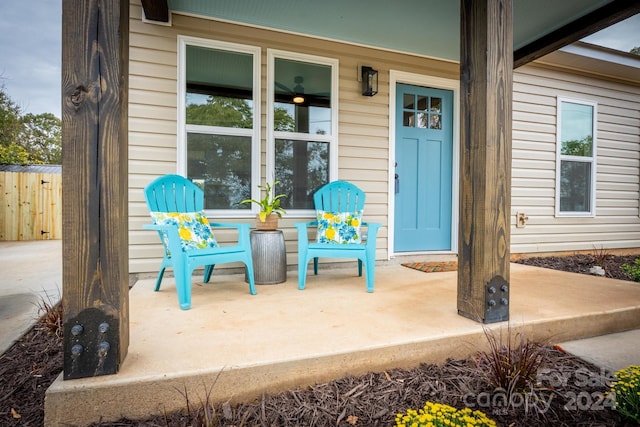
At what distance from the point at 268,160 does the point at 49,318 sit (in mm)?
2102

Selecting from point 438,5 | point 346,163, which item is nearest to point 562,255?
point 346,163

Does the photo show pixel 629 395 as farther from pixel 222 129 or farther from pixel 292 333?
pixel 222 129

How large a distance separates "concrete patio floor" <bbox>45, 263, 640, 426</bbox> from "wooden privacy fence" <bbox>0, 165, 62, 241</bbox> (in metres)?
6.58

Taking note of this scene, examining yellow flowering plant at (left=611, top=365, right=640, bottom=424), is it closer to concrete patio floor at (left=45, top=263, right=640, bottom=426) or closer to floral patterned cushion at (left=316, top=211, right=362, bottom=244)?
concrete patio floor at (left=45, top=263, right=640, bottom=426)

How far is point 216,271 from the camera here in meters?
3.33

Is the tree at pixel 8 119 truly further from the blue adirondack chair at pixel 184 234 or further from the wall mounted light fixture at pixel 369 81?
the wall mounted light fixture at pixel 369 81

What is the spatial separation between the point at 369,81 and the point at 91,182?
3036 millimetres

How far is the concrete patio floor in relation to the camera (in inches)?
51.0

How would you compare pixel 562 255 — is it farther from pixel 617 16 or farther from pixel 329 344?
pixel 329 344

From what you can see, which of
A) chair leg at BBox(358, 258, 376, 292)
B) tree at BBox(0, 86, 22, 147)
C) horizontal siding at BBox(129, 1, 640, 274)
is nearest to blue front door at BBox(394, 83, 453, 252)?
horizontal siding at BBox(129, 1, 640, 274)

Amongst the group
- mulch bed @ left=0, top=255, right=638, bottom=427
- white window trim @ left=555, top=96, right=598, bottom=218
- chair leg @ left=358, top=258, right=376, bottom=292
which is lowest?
mulch bed @ left=0, top=255, right=638, bottom=427

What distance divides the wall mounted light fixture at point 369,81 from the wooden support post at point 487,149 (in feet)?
5.66

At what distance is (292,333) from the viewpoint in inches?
69.9

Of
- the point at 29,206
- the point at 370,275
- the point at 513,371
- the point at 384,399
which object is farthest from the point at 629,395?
the point at 29,206
